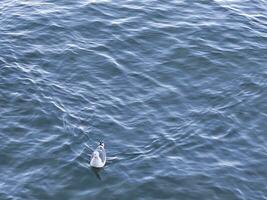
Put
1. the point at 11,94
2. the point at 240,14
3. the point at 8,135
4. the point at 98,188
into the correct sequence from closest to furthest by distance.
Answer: the point at 98,188 < the point at 8,135 < the point at 11,94 < the point at 240,14

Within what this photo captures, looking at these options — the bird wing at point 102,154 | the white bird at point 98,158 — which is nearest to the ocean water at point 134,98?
the white bird at point 98,158

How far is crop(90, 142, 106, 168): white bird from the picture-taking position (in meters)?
32.3

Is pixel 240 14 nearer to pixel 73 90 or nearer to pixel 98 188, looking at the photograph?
pixel 73 90

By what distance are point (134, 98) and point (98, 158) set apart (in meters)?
7.66

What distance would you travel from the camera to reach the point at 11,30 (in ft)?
147

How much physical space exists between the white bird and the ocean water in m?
0.56

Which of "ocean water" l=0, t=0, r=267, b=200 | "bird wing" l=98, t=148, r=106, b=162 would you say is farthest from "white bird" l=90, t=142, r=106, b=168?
"ocean water" l=0, t=0, r=267, b=200

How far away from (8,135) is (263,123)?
15.4 m

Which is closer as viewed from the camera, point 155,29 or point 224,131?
point 224,131

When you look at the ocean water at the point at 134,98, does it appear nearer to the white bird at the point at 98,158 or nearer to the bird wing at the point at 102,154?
the white bird at the point at 98,158

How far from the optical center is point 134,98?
38.9 m

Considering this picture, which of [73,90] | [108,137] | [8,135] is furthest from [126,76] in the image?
[8,135]

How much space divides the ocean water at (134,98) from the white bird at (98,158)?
558mm

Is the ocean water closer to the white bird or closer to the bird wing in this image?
the white bird
